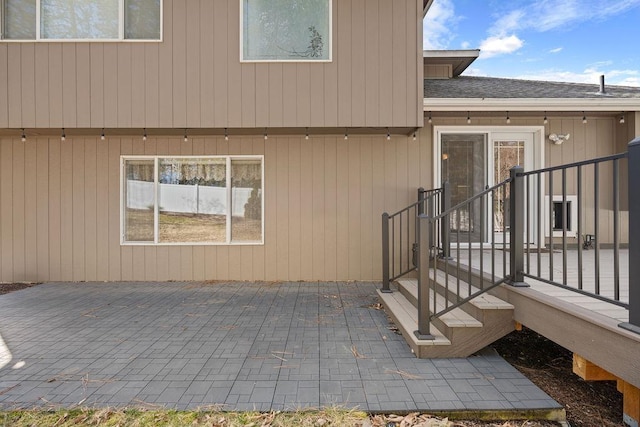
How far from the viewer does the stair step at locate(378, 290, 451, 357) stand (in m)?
2.97

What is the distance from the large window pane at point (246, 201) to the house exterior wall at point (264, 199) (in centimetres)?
19

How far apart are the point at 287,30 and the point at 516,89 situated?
4156 mm

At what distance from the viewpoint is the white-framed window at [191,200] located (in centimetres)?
580

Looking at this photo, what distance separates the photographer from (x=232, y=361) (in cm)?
293

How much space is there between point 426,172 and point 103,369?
5.06 meters

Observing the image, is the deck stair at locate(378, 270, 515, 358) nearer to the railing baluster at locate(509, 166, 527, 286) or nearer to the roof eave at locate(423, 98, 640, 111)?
the railing baluster at locate(509, 166, 527, 286)

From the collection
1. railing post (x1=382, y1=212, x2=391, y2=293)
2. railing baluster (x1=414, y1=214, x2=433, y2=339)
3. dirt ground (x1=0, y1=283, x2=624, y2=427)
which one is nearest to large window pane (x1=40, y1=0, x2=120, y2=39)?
railing post (x1=382, y1=212, x2=391, y2=293)

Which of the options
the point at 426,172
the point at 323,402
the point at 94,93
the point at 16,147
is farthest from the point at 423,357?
the point at 16,147

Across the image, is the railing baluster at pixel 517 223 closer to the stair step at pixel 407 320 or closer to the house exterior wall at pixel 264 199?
the stair step at pixel 407 320

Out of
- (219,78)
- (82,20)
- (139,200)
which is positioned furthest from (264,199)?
(82,20)

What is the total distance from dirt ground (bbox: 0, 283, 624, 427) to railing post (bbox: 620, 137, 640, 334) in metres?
0.91

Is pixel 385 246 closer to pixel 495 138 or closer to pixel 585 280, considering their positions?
pixel 585 280

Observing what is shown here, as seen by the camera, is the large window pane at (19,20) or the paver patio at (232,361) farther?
the large window pane at (19,20)

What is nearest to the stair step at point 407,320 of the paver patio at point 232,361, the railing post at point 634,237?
the paver patio at point 232,361
